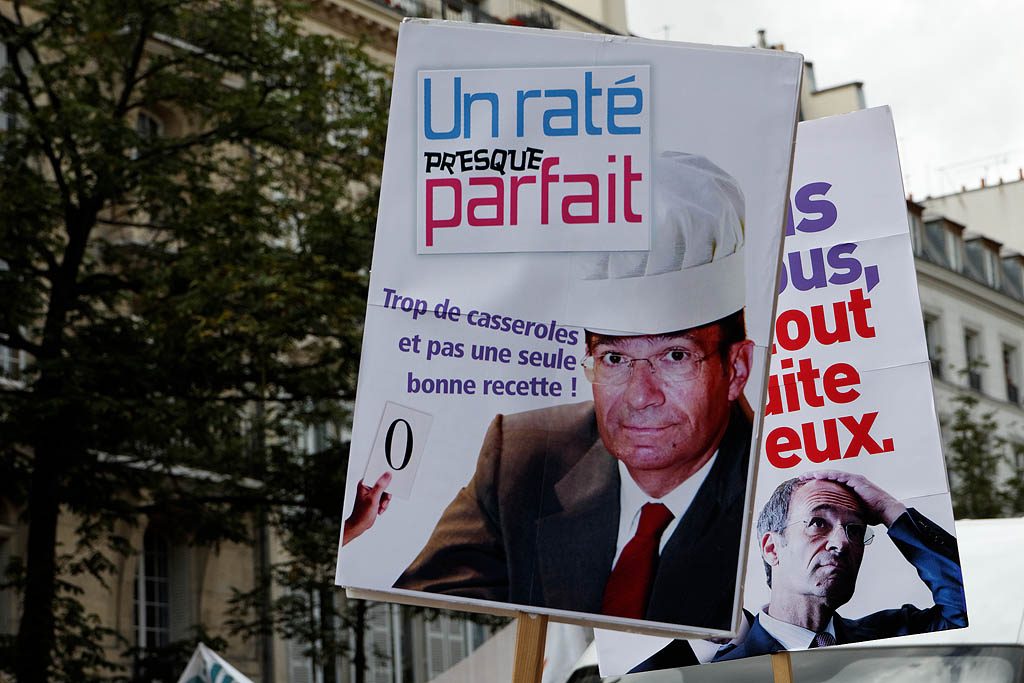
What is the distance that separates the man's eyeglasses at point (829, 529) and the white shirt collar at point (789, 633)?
32 centimetres

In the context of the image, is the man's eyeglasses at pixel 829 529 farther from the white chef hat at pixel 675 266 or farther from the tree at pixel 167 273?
the tree at pixel 167 273

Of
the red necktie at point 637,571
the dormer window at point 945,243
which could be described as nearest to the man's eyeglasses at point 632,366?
the red necktie at point 637,571

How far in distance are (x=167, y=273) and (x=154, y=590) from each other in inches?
396

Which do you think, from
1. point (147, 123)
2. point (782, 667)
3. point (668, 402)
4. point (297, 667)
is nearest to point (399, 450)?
point (668, 402)

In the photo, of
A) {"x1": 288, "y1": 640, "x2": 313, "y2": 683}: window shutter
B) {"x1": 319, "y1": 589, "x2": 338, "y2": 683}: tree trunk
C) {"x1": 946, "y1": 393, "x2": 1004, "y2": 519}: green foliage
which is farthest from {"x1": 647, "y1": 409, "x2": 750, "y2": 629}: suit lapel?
{"x1": 946, "y1": 393, "x2": 1004, "y2": 519}: green foliage

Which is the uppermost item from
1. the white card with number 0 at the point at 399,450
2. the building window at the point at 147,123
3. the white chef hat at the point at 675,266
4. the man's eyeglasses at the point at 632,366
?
the building window at the point at 147,123

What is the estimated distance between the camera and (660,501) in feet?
15.0

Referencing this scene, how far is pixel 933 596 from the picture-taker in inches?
244

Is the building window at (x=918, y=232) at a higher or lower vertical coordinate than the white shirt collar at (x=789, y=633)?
higher

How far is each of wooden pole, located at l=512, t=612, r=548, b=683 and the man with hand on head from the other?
174 centimetres

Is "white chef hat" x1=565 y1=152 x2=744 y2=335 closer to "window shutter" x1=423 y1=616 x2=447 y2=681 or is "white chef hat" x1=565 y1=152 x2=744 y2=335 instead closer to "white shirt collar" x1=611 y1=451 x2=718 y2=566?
"white shirt collar" x1=611 y1=451 x2=718 y2=566

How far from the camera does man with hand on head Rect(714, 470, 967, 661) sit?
20.0ft

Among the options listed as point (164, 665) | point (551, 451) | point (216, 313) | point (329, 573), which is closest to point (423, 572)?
point (551, 451)

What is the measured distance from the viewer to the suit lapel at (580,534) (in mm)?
4504
